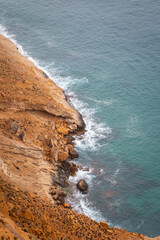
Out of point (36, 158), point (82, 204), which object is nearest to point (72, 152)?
point (36, 158)

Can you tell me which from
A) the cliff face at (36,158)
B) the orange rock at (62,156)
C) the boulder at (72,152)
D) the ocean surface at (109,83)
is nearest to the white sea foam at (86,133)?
the ocean surface at (109,83)

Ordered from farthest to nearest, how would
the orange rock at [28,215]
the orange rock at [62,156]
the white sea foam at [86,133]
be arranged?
the orange rock at [62,156], the white sea foam at [86,133], the orange rock at [28,215]

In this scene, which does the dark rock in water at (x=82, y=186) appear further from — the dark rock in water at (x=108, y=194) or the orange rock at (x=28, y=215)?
the orange rock at (x=28, y=215)

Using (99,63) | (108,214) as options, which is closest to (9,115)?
(108,214)

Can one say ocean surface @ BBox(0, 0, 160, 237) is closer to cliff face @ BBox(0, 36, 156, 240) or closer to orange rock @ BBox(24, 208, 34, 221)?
cliff face @ BBox(0, 36, 156, 240)

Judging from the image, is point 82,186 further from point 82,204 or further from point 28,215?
point 28,215

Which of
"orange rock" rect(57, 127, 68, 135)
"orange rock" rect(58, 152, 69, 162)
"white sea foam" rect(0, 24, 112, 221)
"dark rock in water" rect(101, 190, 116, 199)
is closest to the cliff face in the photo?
"orange rock" rect(57, 127, 68, 135)

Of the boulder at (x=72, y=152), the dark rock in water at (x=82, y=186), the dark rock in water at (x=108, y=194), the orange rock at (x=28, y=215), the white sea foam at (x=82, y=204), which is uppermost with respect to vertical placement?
the boulder at (x=72, y=152)
